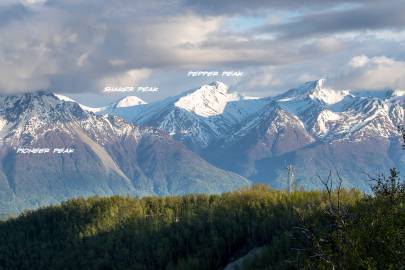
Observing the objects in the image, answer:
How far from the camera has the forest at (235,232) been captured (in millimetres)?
30109

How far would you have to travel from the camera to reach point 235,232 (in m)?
115

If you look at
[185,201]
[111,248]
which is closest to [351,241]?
[111,248]

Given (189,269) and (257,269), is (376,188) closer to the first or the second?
(257,269)

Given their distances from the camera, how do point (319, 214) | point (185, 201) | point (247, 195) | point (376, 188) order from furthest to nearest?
point (185, 201) → point (247, 195) → point (319, 214) → point (376, 188)

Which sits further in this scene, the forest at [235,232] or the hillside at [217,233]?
the hillside at [217,233]

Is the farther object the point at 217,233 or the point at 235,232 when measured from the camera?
the point at 217,233

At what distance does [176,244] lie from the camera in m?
131

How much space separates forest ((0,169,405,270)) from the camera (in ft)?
98.8

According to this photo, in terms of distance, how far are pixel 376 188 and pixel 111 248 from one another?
12057cm

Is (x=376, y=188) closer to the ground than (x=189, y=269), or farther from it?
farther from it

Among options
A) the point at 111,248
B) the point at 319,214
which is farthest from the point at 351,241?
the point at 111,248

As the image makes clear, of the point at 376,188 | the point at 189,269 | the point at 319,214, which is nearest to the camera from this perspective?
the point at 376,188

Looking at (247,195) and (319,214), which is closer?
(319,214)

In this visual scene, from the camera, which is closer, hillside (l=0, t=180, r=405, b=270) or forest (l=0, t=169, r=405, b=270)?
forest (l=0, t=169, r=405, b=270)
